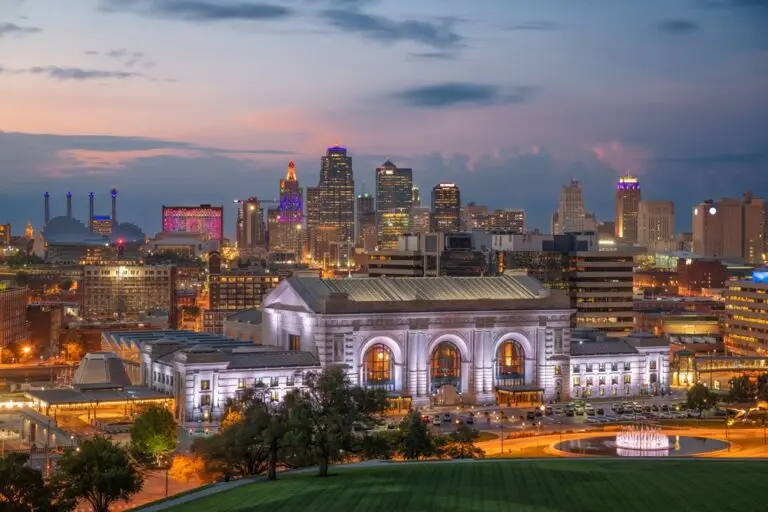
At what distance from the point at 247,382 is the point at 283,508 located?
6916 cm

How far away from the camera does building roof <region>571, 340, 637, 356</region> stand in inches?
6462

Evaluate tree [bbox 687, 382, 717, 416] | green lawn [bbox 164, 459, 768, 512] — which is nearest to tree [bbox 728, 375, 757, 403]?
tree [bbox 687, 382, 717, 416]

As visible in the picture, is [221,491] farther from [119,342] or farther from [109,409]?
[119,342]

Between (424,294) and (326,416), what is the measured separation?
70.9 meters

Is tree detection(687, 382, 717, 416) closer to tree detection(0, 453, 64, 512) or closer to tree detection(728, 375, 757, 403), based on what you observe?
tree detection(728, 375, 757, 403)

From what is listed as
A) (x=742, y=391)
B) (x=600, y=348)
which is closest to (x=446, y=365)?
(x=600, y=348)

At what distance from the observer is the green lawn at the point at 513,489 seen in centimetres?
7300

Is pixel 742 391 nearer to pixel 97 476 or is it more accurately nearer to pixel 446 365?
pixel 446 365

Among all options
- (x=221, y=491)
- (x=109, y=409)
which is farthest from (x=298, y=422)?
(x=109, y=409)

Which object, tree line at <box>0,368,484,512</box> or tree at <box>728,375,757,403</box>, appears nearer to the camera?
tree line at <box>0,368,484,512</box>

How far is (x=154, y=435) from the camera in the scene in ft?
366

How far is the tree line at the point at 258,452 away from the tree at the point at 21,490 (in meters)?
0.06

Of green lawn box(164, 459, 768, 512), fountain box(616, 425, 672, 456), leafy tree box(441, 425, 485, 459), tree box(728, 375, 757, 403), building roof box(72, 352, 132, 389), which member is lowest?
fountain box(616, 425, 672, 456)

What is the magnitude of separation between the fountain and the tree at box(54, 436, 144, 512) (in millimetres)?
47913
